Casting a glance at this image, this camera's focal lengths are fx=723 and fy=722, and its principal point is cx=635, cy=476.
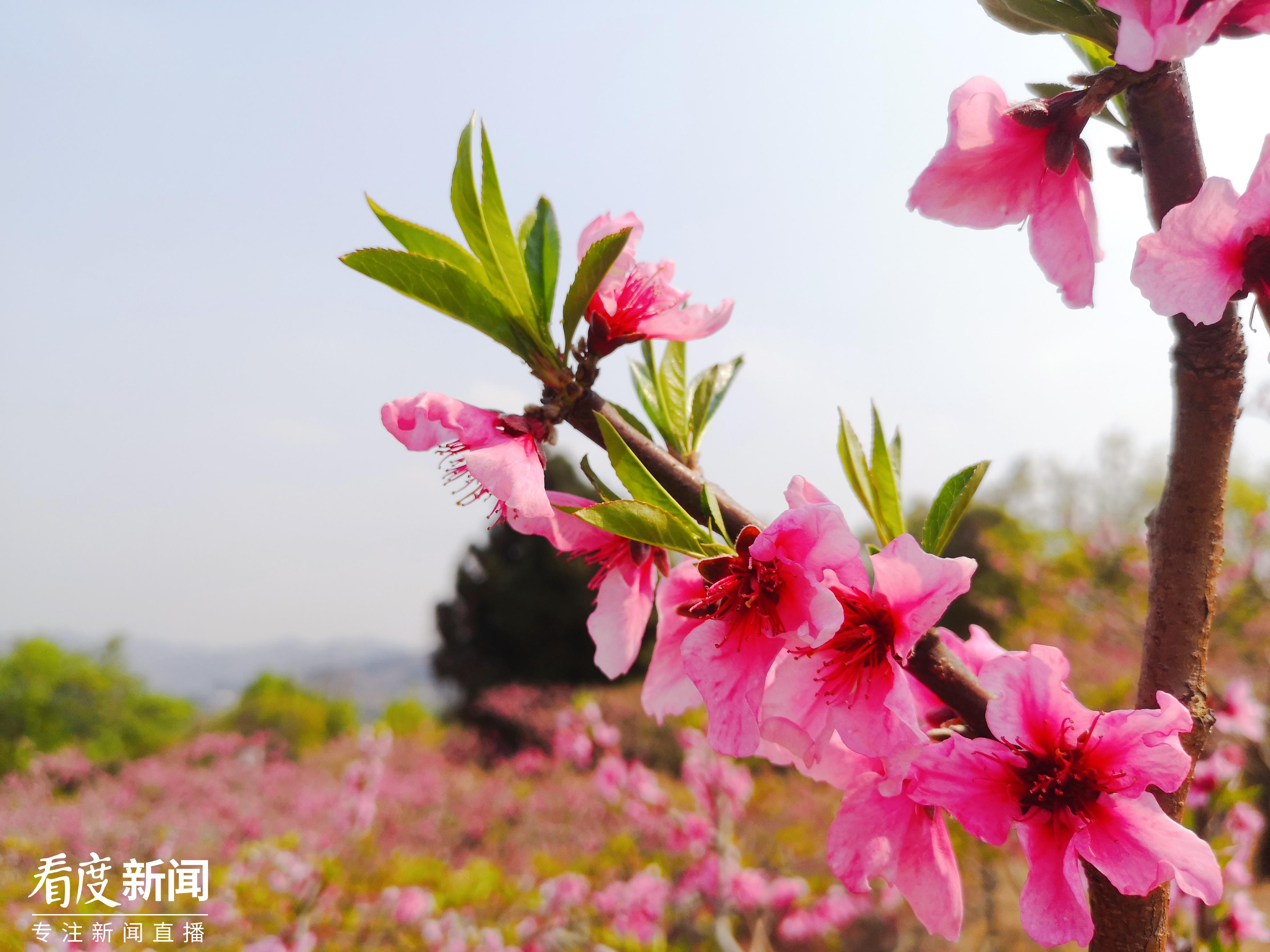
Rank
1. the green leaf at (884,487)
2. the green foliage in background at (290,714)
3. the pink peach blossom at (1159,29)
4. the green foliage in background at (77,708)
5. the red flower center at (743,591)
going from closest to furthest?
the pink peach blossom at (1159,29) → the red flower center at (743,591) → the green leaf at (884,487) → the green foliage in background at (77,708) → the green foliage in background at (290,714)

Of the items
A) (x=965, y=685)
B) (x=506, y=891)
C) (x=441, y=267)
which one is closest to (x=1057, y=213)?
(x=965, y=685)

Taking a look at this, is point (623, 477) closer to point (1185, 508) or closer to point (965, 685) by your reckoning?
point (965, 685)

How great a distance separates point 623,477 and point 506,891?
4707 mm

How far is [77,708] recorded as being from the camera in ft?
26.1

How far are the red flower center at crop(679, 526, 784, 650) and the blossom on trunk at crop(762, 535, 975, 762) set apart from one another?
0.03 m

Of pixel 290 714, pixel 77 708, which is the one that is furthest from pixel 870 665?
pixel 290 714

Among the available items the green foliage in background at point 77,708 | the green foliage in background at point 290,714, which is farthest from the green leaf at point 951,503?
the green foliage in background at point 290,714

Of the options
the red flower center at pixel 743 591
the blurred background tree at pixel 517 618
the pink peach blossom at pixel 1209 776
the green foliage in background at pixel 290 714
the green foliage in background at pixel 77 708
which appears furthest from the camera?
the green foliage in background at pixel 290 714

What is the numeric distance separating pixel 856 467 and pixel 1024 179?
0.25m

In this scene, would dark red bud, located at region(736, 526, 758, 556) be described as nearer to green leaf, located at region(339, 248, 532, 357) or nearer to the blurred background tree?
green leaf, located at region(339, 248, 532, 357)

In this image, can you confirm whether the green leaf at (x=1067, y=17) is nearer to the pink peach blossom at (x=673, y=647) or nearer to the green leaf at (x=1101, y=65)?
the green leaf at (x=1101, y=65)

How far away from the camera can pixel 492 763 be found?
8375 millimetres

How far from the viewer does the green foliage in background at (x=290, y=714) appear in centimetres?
1063

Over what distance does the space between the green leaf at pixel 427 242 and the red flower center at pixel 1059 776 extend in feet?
1.68
